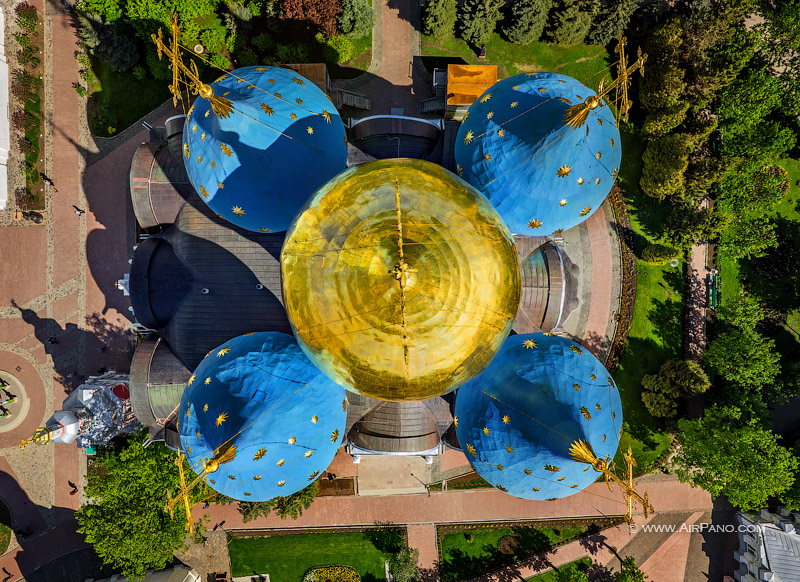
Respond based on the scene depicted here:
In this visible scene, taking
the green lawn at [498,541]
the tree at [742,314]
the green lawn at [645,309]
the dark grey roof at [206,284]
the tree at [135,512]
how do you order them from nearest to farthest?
the dark grey roof at [206,284] → the tree at [135,512] → the tree at [742,314] → the green lawn at [498,541] → the green lawn at [645,309]

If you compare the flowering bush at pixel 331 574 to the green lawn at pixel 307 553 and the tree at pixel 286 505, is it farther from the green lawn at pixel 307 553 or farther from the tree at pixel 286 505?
the tree at pixel 286 505

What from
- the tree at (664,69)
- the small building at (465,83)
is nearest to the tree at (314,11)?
the small building at (465,83)

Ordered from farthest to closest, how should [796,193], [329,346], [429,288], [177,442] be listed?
[796,193], [177,442], [329,346], [429,288]

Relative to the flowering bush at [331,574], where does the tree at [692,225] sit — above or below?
above

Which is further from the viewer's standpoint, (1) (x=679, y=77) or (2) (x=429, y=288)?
(1) (x=679, y=77)

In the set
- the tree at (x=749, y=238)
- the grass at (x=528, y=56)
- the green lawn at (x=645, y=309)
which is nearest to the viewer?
the tree at (x=749, y=238)

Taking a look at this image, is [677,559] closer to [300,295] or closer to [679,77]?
[679,77]

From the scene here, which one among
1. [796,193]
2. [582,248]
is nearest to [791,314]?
[796,193]
